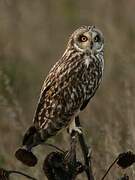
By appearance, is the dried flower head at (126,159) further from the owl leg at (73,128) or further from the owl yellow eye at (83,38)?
the owl yellow eye at (83,38)

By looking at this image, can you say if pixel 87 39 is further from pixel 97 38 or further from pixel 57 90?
pixel 57 90

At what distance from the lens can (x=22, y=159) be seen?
4.02m

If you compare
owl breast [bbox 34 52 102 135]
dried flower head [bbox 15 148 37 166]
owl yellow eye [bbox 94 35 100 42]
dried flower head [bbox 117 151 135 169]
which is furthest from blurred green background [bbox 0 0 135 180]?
dried flower head [bbox 15 148 37 166]

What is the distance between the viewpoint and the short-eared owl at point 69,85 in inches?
178

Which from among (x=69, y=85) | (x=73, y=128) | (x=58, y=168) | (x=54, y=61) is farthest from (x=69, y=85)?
(x=54, y=61)

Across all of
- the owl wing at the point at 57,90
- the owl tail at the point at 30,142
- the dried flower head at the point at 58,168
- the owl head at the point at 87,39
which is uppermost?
the owl head at the point at 87,39

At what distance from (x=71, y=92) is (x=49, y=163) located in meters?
0.61

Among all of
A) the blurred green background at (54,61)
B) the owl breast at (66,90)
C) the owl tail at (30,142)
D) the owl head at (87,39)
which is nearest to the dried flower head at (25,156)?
Result: the owl tail at (30,142)

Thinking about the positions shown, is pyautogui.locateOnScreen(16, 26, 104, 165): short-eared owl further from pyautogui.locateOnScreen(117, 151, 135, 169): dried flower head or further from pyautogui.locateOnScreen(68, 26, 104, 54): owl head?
pyautogui.locateOnScreen(117, 151, 135, 169): dried flower head

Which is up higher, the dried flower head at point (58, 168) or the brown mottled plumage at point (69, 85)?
the brown mottled plumage at point (69, 85)

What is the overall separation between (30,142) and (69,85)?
0.34 m

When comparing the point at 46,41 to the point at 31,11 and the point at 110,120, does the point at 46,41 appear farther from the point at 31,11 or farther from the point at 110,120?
the point at 110,120

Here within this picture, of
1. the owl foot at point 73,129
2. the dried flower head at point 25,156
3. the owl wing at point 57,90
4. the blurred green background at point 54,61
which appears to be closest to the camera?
the dried flower head at point 25,156

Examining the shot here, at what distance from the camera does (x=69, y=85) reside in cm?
458
